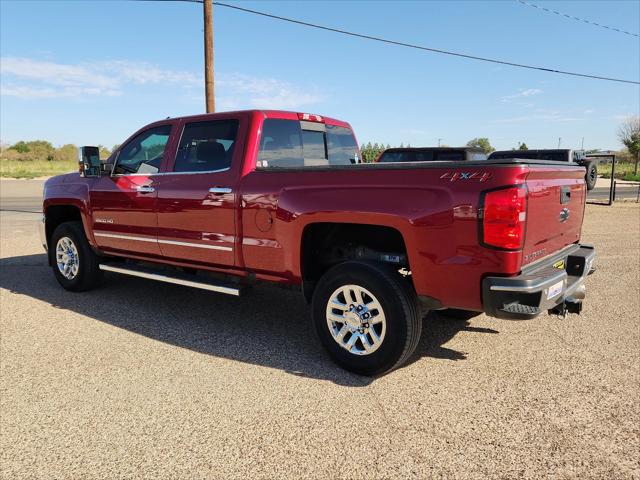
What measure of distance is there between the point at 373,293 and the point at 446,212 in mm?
816

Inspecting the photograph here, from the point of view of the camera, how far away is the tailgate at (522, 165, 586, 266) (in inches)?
130

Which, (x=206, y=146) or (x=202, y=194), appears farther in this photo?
(x=206, y=146)

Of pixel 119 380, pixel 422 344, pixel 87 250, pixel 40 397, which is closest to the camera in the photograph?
pixel 40 397

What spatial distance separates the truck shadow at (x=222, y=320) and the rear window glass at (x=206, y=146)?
1.57 m

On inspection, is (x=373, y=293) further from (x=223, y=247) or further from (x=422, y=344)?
(x=223, y=247)

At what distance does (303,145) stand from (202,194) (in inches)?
46.0

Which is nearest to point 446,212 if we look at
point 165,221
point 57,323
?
point 165,221

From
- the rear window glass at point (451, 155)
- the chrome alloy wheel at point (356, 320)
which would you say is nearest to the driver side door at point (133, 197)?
the chrome alloy wheel at point (356, 320)

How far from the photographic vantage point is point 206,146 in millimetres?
4863

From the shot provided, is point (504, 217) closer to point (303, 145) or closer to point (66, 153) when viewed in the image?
point (303, 145)

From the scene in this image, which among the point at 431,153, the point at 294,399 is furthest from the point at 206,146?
the point at 431,153

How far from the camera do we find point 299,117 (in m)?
5.08

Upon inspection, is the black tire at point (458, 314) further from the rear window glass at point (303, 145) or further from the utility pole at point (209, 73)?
the utility pole at point (209, 73)

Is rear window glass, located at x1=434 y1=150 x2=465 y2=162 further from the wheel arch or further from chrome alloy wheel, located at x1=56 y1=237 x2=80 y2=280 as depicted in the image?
chrome alloy wheel, located at x1=56 y1=237 x2=80 y2=280
